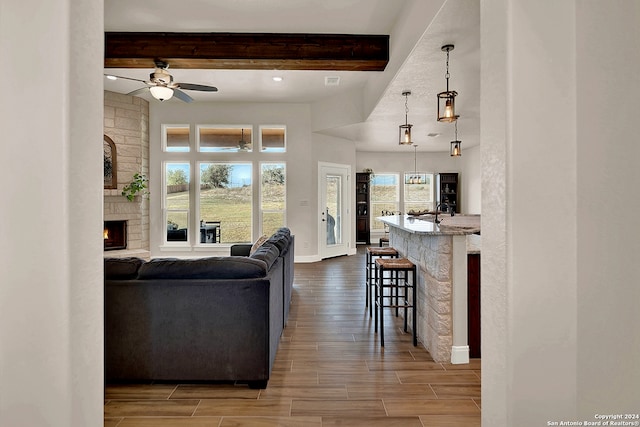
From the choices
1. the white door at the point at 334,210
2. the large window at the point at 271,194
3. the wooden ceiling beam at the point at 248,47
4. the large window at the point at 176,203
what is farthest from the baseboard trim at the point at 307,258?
the wooden ceiling beam at the point at 248,47

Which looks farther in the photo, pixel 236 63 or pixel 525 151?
pixel 236 63

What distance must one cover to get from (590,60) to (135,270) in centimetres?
269

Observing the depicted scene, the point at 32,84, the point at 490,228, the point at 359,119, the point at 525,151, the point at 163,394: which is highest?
the point at 359,119

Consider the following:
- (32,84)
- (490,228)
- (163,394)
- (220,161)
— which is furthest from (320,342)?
(220,161)

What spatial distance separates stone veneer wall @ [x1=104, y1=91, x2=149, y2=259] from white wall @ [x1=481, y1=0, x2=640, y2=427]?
6.99m

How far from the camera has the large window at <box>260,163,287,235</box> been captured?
303 inches

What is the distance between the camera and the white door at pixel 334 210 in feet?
25.9

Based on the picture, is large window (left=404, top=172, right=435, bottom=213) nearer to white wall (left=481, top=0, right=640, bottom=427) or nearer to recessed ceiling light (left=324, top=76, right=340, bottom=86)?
recessed ceiling light (left=324, top=76, right=340, bottom=86)

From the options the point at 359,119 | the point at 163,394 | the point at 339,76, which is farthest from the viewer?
the point at 359,119

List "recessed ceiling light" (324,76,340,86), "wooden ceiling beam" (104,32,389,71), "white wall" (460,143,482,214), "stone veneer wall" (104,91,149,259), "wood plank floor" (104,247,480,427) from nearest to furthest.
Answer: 1. "wood plank floor" (104,247,480,427)
2. "wooden ceiling beam" (104,32,389,71)
3. "recessed ceiling light" (324,76,340,86)
4. "stone veneer wall" (104,91,149,259)
5. "white wall" (460,143,482,214)

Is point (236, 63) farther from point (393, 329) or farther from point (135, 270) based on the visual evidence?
point (393, 329)

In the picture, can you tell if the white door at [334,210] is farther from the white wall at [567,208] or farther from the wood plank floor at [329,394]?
the white wall at [567,208]

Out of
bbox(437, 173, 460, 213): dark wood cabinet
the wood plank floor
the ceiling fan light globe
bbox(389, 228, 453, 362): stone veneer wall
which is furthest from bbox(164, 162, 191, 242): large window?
bbox(437, 173, 460, 213): dark wood cabinet

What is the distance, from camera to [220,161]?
25.1ft
